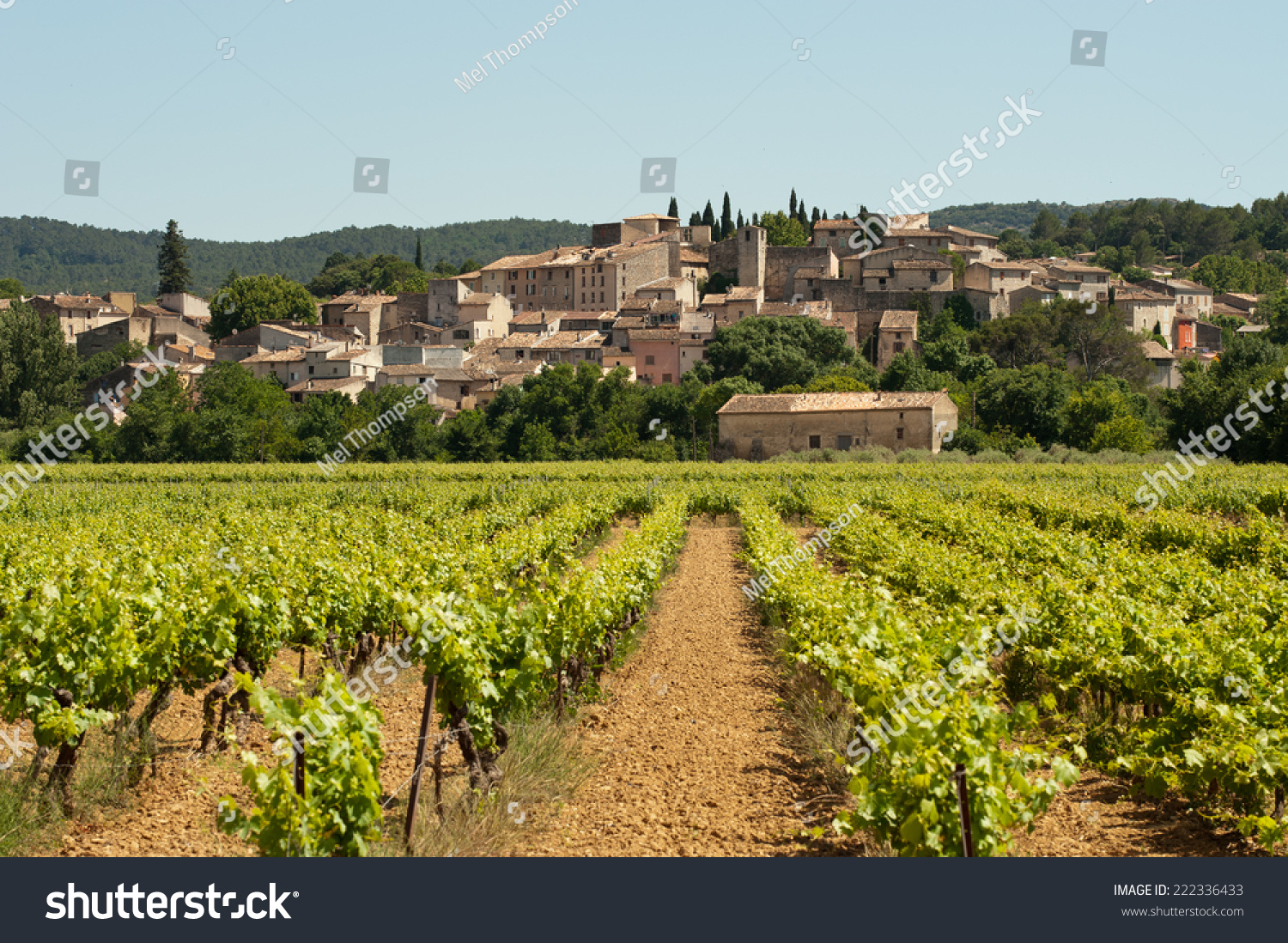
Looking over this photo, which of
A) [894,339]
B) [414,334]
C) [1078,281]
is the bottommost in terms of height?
[414,334]

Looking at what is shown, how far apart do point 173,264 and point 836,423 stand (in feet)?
261

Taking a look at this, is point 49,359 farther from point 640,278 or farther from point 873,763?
point 873,763

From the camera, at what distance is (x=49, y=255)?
197 metres

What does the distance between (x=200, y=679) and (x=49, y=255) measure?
222053 millimetres

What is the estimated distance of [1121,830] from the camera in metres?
6.64

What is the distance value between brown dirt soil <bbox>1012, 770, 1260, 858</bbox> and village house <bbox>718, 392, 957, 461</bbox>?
148ft

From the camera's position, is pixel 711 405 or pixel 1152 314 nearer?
pixel 711 405

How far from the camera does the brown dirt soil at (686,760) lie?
6516mm

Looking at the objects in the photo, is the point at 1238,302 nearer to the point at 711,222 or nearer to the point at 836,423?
the point at 711,222

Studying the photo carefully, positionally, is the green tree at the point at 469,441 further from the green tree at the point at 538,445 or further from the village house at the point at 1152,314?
the village house at the point at 1152,314

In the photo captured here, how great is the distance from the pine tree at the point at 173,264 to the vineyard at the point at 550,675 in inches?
3846

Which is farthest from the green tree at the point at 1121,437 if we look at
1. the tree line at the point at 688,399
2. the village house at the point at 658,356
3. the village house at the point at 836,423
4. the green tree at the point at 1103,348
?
the village house at the point at 658,356

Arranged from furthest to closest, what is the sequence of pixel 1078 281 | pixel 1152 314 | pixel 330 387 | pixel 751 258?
pixel 1078 281 → pixel 1152 314 → pixel 751 258 → pixel 330 387

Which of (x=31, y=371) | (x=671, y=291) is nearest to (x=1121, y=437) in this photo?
(x=671, y=291)
